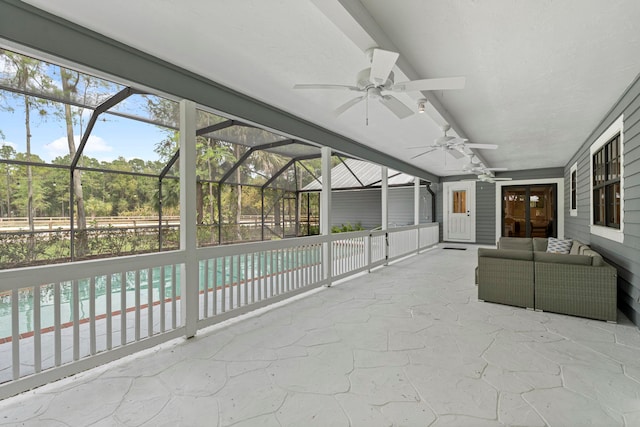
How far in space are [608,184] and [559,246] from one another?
4.95 ft

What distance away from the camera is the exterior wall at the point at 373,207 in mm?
11484

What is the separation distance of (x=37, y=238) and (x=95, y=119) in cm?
329

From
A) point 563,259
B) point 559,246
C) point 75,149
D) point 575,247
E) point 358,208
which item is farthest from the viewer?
point 358,208

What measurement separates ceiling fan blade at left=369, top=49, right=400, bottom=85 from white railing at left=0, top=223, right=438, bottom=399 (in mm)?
2340

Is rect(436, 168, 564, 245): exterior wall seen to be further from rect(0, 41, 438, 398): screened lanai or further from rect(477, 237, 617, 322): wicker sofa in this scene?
rect(477, 237, 617, 322): wicker sofa

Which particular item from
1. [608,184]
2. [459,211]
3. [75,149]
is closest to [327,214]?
[608,184]

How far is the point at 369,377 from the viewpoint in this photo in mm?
2264

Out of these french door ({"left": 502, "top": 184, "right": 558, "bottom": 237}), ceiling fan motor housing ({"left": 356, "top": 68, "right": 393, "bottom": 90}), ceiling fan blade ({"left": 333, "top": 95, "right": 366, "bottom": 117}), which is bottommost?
Answer: french door ({"left": 502, "top": 184, "right": 558, "bottom": 237})

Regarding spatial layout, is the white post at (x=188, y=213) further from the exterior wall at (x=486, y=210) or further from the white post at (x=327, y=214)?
the exterior wall at (x=486, y=210)

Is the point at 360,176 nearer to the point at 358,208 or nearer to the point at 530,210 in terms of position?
the point at 358,208

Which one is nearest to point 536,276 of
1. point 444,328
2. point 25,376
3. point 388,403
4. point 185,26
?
point 444,328

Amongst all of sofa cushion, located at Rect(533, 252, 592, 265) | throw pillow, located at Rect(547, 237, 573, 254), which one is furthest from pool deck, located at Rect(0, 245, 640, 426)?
throw pillow, located at Rect(547, 237, 573, 254)

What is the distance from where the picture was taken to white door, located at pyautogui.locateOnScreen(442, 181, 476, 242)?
410 inches

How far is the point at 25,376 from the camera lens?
6.84 feet
